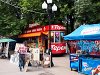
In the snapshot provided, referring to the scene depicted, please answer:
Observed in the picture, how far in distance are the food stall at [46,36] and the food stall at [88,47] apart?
462 inches

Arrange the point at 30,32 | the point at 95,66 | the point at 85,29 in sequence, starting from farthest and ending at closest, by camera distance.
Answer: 1. the point at 30,32
2. the point at 85,29
3. the point at 95,66

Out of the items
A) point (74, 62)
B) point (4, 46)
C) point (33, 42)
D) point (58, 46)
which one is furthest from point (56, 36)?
point (74, 62)

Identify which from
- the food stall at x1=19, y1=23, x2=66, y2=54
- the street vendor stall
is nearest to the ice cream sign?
the food stall at x1=19, y1=23, x2=66, y2=54

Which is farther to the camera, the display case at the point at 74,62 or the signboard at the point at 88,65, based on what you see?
the display case at the point at 74,62

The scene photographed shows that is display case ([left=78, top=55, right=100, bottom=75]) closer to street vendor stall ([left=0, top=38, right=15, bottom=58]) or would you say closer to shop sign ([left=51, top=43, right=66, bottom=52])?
shop sign ([left=51, top=43, right=66, bottom=52])

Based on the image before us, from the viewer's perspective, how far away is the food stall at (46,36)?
29.7 m

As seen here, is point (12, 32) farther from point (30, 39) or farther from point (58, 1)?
point (58, 1)

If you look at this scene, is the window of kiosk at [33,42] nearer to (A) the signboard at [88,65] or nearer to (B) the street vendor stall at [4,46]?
(B) the street vendor stall at [4,46]

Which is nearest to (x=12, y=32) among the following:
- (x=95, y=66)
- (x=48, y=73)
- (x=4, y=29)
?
(x=4, y=29)

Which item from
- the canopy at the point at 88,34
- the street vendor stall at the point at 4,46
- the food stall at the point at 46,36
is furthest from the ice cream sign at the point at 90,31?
the street vendor stall at the point at 4,46

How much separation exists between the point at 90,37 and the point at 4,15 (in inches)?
996

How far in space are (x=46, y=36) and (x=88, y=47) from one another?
48.2 feet

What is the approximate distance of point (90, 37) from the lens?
15.6 metres

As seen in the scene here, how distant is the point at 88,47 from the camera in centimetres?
1725
